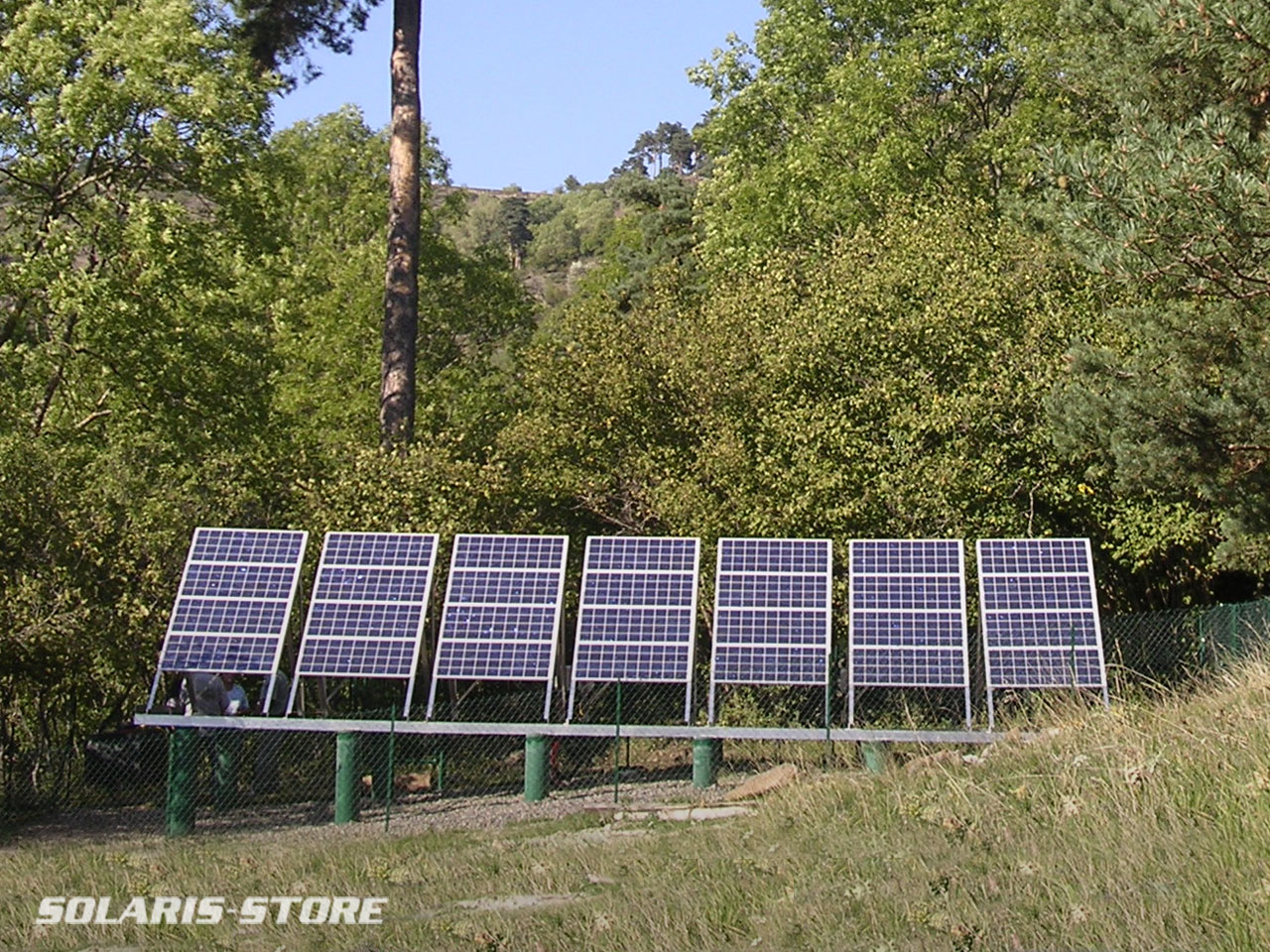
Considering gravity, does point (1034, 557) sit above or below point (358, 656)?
above

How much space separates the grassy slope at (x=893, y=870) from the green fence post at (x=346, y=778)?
303 cm

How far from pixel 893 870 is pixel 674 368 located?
51.4 ft

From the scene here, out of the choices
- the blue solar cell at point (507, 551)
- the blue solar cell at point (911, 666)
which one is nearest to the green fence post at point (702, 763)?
the blue solar cell at point (911, 666)

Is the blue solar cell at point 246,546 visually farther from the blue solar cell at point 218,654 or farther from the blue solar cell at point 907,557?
the blue solar cell at point 907,557

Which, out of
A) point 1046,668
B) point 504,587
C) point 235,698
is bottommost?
point 235,698

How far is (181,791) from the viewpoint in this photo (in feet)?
52.2

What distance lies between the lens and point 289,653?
63.6 feet

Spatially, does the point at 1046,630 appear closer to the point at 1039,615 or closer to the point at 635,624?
the point at 1039,615

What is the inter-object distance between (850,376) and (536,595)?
22.8 ft

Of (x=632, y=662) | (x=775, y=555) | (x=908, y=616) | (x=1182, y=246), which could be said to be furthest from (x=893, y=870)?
(x=775, y=555)

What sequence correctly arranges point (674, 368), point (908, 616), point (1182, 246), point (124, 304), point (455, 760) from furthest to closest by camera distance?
point (674, 368)
point (124, 304)
point (455, 760)
point (908, 616)
point (1182, 246)

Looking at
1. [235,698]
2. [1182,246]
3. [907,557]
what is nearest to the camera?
[1182,246]

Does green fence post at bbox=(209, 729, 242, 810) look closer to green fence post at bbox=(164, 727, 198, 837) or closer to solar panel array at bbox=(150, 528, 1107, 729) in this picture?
solar panel array at bbox=(150, 528, 1107, 729)

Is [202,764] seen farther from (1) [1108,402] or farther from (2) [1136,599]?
(2) [1136,599]
